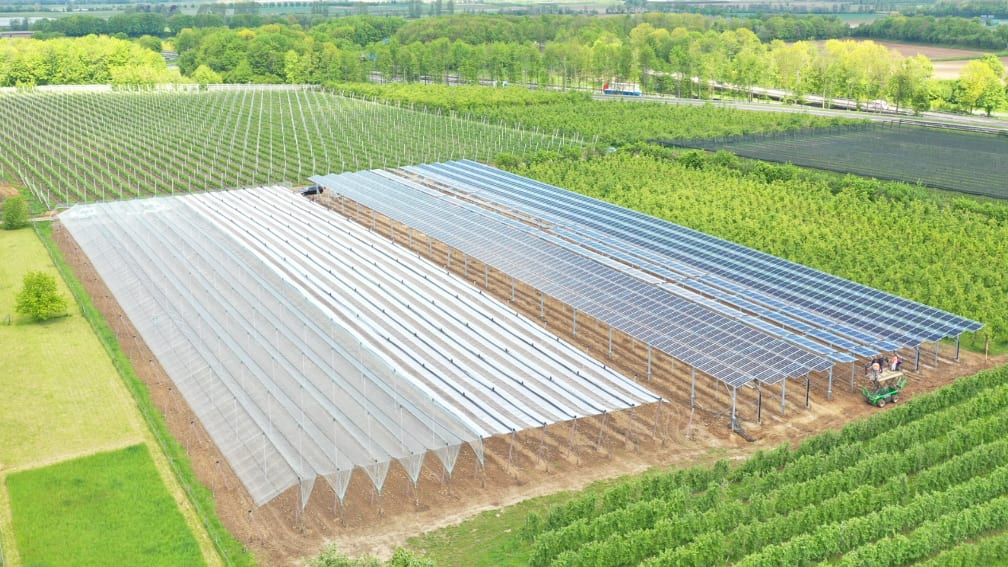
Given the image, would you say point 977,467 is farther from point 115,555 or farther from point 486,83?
point 486,83

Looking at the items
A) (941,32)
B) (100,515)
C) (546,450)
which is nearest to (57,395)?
(100,515)

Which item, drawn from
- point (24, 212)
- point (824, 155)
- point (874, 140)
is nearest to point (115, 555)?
point (24, 212)

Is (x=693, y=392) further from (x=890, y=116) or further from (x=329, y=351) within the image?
(x=890, y=116)

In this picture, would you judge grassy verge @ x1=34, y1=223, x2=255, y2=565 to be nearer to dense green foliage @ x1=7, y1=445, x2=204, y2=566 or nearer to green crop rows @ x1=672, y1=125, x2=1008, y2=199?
dense green foliage @ x1=7, y1=445, x2=204, y2=566

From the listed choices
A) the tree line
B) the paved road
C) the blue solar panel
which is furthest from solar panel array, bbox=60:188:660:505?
the tree line

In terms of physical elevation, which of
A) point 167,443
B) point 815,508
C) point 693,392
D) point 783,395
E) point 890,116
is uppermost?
point 890,116

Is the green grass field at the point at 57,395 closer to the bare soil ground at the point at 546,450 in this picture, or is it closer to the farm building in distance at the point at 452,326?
the bare soil ground at the point at 546,450
